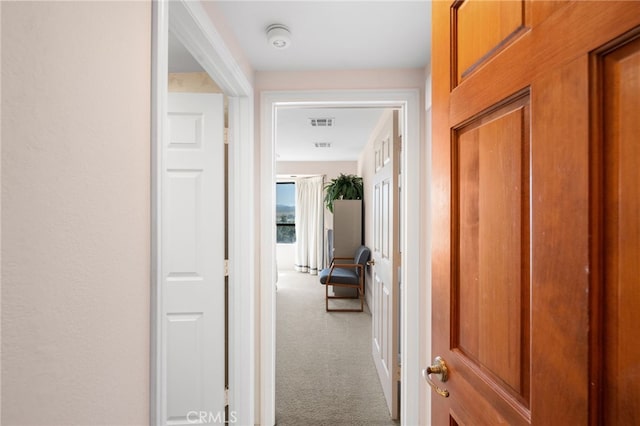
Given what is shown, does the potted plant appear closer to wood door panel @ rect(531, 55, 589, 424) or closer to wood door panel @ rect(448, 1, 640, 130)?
wood door panel @ rect(448, 1, 640, 130)

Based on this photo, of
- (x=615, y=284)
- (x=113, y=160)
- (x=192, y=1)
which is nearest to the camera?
(x=615, y=284)

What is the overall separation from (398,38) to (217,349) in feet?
6.61

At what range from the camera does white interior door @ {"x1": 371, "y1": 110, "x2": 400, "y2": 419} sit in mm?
2158

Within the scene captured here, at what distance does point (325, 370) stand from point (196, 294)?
1587 mm

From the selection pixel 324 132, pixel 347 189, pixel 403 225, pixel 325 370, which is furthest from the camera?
pixel 347 189

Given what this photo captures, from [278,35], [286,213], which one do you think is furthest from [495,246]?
[286,213]

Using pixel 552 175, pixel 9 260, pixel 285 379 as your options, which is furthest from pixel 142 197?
pixel 285 379

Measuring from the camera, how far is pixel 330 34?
61.8 inches

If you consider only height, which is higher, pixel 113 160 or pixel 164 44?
pixel 164 44

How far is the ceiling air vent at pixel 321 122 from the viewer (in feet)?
11.0

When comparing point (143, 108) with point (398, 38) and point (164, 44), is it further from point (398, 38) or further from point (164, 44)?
point (398, 38)

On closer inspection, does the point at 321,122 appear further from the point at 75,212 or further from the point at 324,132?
the point at 75,212

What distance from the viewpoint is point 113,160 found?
687 millimetres

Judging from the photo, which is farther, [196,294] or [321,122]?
[321,122]
